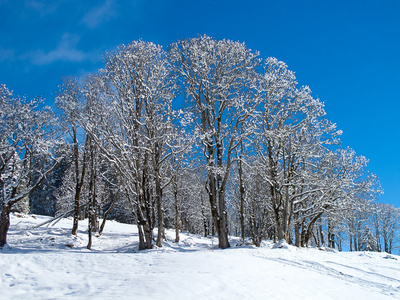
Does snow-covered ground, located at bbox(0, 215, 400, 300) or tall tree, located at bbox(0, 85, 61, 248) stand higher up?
tall tree, located at bbox(0, 85, 61, 248)

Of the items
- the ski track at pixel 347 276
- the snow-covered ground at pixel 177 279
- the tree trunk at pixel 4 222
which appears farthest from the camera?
the tree trunk at pixel 4 222

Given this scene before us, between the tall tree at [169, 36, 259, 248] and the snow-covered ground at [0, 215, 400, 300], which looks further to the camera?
the tall tree at [169, 36, 259, 248]

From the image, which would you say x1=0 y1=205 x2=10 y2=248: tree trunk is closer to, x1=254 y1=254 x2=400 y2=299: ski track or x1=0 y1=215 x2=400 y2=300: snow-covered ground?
x1=0 y1=215 x2=400 y2=300: snow-covered ground

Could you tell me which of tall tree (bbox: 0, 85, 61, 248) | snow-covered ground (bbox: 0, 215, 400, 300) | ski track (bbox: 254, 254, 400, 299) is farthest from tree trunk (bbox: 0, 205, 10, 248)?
ski track (bbox: 254, 254, 400, 299)

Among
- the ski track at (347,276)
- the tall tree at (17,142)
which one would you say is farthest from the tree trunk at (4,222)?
the ski track at (347,276)

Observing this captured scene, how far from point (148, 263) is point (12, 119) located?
14945 mm

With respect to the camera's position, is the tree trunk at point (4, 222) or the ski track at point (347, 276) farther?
the tree trunk at point (4, 222)

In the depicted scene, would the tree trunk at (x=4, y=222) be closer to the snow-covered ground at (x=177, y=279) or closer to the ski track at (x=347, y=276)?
the snow-covered ground at (x=177, y=279)

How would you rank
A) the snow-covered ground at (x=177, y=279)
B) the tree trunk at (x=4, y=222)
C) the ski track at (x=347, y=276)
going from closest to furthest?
1. the snow-covered ground at (x=177, y=279)
2. the ski track at (x=347, y=276)
3. the tree trunk at (x=4, y=222)

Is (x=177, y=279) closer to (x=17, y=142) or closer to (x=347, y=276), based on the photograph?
(x=347, y=276)

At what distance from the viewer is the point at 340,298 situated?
8062 mm

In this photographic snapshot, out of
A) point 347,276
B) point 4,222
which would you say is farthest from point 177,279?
point 4,222

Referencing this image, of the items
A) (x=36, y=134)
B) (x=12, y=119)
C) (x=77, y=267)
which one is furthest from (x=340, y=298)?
(x=12, y=119)

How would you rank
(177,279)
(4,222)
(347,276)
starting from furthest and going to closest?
(4,222) < (347,276) < (177,279)
